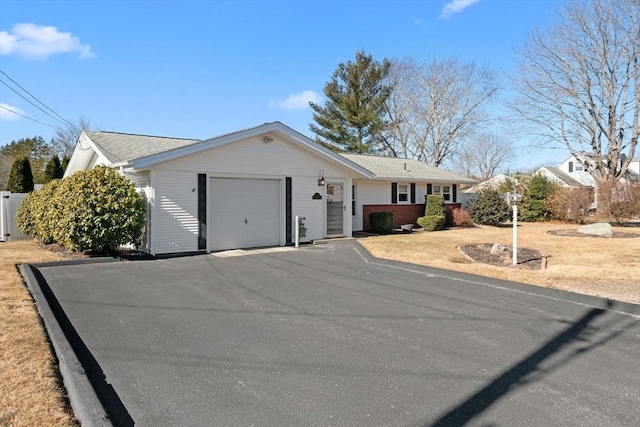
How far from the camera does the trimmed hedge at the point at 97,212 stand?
10.0 metres

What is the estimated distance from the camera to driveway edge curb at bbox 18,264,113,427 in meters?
2.83

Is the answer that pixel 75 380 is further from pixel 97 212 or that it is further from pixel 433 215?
pixel 433 215

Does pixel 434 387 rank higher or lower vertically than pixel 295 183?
lower

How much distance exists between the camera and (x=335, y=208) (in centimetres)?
1520

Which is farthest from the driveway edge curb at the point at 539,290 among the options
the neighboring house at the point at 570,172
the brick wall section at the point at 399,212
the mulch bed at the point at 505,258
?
the neighboring house at the point at 570,172

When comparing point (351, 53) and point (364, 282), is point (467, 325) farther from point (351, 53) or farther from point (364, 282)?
point (351, 53)

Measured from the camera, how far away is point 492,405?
10.2 ft

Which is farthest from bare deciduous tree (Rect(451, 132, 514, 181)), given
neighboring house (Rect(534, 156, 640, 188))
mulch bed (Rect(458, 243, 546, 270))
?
mulch bed (Rect(458, 243, 546, 270))

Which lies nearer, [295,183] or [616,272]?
[616,272]

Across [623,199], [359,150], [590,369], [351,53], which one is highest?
[351,53]

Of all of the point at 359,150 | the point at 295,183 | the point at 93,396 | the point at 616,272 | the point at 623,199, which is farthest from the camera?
the point at 359,150

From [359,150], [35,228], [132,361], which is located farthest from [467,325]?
[359,150]

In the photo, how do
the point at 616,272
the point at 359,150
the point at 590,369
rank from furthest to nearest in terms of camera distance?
the point at 359,150 → the point at 616,272 → the point at 590,369

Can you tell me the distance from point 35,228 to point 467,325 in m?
14.3
